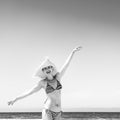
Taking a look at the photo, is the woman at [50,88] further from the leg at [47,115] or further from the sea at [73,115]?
the sea at [73,115]

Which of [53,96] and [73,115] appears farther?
[73,115]

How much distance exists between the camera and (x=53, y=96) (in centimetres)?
404

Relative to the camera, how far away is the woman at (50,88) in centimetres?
402

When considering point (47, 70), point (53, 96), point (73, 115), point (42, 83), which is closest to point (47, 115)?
point (53, 96)

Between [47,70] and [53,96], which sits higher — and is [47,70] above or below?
above

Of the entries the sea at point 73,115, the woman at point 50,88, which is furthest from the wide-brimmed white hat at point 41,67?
the sea at point 73,115

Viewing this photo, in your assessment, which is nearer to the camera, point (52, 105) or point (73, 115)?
point (52, 105)

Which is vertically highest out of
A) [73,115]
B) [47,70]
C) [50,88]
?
[47,70]

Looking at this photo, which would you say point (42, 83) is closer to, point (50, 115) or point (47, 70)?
point (47, 70)

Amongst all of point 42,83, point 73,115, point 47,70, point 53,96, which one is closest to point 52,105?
point 53,96

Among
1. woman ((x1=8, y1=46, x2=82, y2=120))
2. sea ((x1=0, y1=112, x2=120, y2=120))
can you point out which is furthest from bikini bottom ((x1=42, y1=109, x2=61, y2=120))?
sea ((x1=0, y1=112, x2=120, y2=120))

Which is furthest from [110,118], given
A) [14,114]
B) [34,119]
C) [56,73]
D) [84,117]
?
[56,73]

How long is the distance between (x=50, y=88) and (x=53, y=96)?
85 millimetres

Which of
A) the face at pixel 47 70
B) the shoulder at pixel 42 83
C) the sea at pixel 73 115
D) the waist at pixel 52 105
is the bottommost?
the sea at pixel 73 115
